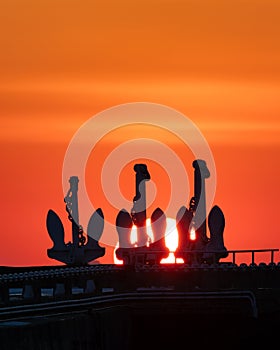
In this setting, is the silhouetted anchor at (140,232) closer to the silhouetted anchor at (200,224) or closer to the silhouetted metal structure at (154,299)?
the silhouetted metal structure at (154,299)

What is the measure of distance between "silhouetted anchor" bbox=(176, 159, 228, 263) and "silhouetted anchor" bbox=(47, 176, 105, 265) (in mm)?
7309

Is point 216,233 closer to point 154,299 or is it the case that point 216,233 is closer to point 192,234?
point 192,234

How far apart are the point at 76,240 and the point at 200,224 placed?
32.5ft

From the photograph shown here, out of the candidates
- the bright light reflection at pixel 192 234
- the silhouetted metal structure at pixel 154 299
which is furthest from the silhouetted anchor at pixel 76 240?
the bright light reflection at pixel 192 234

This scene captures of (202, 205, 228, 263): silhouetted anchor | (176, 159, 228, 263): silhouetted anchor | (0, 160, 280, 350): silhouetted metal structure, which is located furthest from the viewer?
(202, 205, 228, 263): silhouetted anchor

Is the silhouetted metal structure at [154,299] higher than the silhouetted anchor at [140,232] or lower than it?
lower

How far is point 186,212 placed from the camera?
3632 inches

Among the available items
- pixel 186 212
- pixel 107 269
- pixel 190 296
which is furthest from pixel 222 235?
pixel 190 296

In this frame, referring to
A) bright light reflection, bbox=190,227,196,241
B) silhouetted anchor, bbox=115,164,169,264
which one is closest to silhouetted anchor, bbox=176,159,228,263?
bright light reflection, bbox=190,227,196,241

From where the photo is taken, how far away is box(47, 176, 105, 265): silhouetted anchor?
99938 mm

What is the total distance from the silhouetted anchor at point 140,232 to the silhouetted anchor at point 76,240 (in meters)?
6.55

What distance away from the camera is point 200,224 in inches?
3644

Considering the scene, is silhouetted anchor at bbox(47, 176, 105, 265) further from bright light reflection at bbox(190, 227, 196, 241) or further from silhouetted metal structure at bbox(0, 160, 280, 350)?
bright light reflection at bbox(190, 227, 196, 241)

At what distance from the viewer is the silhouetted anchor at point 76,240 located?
99.9 metres
